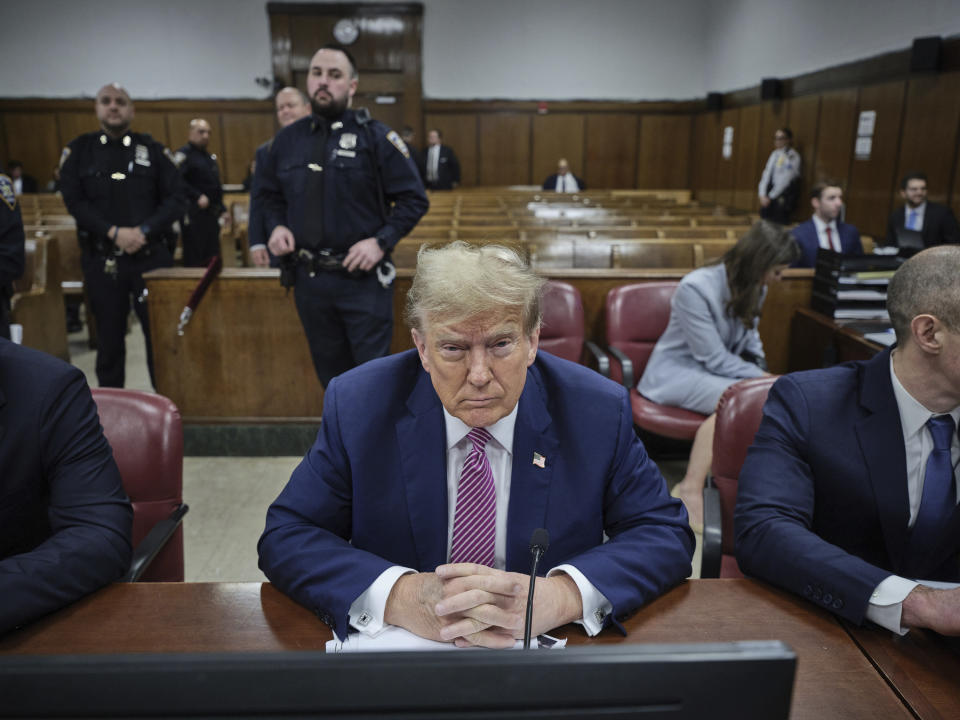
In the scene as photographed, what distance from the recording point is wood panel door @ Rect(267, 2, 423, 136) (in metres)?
12.1

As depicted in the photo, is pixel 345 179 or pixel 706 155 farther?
pixel 706 155

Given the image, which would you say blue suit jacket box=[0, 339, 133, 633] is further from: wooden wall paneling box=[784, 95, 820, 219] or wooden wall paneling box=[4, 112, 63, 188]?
wooden wall paneling box=[4, 112, 63, 188]

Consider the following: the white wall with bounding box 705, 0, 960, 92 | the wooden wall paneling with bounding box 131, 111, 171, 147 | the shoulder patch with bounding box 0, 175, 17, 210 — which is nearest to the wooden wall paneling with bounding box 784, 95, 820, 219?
the white wall with bounding box 705, 0, 960, 92

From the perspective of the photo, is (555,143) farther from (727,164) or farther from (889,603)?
(889,603)

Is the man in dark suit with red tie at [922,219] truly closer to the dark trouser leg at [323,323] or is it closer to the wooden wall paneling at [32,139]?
the dark trouser leg at [323,323]

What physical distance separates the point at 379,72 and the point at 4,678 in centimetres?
1314

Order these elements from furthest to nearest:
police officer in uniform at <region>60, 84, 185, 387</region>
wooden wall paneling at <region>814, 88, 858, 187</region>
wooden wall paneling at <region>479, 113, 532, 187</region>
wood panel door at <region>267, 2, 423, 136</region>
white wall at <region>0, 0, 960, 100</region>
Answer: wooden wall paneling at <region>479, 113, 532, 187</region> → wood panel door at <region>267, 2, 423, 136</region> → white wall at <region>0, 0, 960, 100</region> → wooden wall paneling at <region>814, 88, 858, 187</region> → police officer in uniform at <region>60, 84, 185, 387</region>

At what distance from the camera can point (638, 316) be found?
10.9ft

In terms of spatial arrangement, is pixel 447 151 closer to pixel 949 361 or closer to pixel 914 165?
pixel 914 165

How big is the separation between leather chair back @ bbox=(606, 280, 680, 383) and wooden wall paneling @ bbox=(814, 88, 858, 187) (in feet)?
19.8

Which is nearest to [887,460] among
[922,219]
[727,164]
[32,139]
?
[922,219]

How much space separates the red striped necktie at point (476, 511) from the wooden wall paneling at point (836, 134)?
26.9ft

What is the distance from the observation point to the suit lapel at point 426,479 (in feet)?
4.20

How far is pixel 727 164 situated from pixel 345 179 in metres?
10.1
